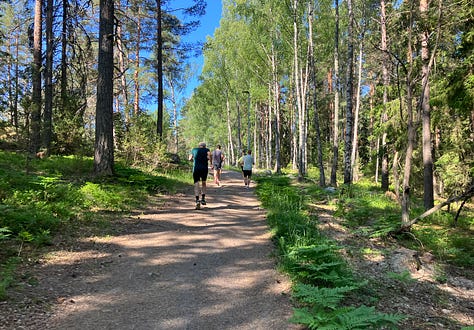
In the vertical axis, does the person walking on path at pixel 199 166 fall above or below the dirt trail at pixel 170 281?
above

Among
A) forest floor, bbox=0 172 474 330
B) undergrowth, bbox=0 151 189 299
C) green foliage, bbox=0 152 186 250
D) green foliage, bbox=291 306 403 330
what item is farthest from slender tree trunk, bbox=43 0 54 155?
green foliage, bbox=291 306 403 330

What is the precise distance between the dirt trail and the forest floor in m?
0.01

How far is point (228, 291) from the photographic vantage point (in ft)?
13.5

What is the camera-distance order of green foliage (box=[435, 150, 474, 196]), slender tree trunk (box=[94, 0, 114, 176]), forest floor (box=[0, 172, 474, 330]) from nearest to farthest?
forest floor (box=[0, 172, 474, 330]) → slender tree trunk (box=[94, 0, 114, 176]) → green foliage (box=[435, 150, 474, 196])

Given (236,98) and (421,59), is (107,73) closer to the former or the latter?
(421,59)

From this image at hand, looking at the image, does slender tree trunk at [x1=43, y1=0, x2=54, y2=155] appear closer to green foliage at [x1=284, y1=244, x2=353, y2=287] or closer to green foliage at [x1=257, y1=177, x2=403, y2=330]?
green foliage at [x1=257, y1=177, x2=403, y2=330]

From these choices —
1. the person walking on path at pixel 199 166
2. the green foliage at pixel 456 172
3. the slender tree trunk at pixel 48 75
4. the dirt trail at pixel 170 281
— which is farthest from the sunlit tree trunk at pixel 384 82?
the slender tree trunk at pixel 48 75

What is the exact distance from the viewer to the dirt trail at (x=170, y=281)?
338 cm

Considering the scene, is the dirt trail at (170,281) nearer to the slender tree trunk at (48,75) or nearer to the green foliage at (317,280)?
the green foliage at (317,280)

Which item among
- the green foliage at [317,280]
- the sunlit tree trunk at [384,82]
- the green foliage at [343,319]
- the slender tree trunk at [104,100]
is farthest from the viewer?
the sunlit tree trunk at [384,82]

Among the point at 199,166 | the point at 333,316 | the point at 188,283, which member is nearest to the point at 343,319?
the point at 333,316

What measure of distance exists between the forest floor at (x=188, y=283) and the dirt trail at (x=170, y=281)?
0.01 metres

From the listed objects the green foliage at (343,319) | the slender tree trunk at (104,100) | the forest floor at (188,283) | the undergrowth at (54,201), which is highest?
the slender tree trunk at (104,100)

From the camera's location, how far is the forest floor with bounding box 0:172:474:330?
3.37 metres
